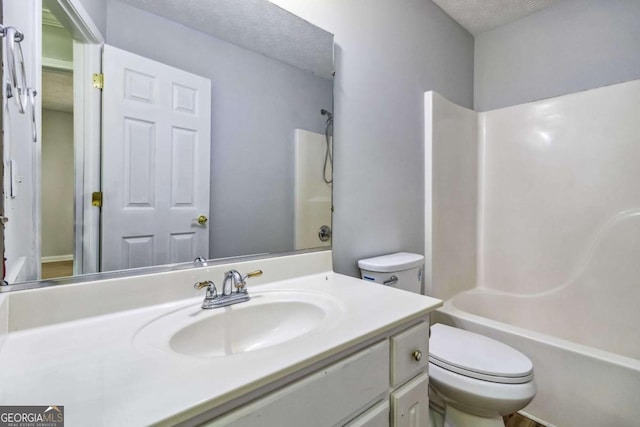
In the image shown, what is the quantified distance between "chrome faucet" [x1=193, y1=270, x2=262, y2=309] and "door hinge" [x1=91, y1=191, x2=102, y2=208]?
0.37 m

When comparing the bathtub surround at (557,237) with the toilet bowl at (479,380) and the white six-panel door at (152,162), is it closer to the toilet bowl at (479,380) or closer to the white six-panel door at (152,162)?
the toilet bowl at (479,380)

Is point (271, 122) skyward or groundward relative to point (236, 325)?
skyward

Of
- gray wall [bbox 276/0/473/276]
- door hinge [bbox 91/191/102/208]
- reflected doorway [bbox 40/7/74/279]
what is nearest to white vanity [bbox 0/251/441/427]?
reflected doorway [bbox 40/7/74/279]

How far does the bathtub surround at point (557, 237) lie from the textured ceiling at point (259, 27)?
838 mm

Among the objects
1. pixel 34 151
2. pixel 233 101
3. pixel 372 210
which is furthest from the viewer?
pixel 372 210

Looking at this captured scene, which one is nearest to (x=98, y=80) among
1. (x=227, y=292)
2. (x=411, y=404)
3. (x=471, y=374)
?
(x=227, y=292)

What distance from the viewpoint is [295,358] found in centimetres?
57

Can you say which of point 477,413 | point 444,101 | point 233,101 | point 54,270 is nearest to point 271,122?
point 233,101

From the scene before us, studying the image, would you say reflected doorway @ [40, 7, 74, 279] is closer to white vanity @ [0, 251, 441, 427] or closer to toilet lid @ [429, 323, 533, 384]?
white vanity @ [0, 251, 441, 427]

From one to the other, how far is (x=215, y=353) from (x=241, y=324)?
0.11 metres

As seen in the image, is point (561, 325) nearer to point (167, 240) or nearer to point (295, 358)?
point (295, 358)

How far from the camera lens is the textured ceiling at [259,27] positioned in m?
0.99

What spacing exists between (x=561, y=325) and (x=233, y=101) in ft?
7.68

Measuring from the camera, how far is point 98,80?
841 millimetres
